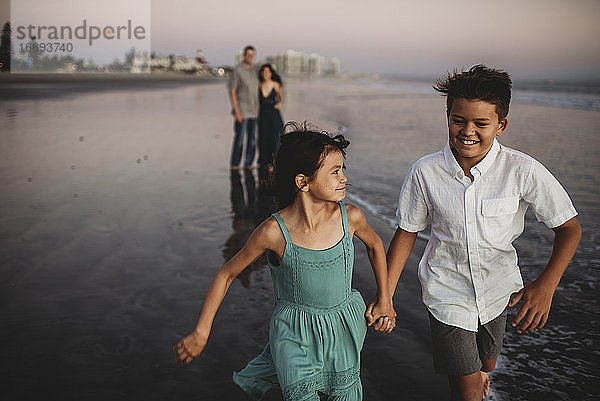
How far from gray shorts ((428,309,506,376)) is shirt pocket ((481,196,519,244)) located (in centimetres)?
40

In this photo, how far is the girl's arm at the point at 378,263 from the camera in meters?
2.55

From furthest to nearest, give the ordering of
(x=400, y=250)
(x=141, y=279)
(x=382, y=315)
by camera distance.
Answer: (x=141, y=279), (x=400, y=250), (x=382, y=315)

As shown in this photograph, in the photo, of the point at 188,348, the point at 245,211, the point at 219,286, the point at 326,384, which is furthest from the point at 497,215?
the point at 245,211

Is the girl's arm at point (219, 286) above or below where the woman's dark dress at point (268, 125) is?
below

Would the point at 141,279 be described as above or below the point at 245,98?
below

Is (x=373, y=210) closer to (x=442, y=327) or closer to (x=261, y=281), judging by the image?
(x=261, y=281)

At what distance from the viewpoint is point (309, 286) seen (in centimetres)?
242

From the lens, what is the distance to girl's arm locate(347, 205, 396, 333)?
8.37 feet

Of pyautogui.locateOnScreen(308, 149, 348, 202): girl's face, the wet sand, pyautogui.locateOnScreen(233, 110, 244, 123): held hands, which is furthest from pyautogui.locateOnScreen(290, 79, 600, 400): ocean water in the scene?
pyautogui.locateOnScreen(233, 110, 244, 123): held hands

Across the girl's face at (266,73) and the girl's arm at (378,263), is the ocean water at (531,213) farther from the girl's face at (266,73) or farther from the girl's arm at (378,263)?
the girl's face at (266,73)

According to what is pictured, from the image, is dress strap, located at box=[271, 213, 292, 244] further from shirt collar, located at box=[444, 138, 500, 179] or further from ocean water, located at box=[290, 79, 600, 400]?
ocean water, located at box=[290, 79, 600, 400]

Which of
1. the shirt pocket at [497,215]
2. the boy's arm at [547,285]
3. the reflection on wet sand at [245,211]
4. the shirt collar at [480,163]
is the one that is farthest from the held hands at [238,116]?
the boy's arm at [547,285]

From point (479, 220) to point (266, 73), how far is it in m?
8.06

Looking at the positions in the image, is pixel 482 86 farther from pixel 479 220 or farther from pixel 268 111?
pixel 268 111
